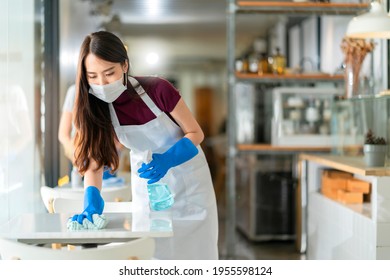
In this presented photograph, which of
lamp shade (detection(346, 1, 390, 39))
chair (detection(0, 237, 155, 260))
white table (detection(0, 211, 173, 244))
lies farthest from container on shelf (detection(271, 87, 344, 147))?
chair (detection(0, 237, 155, 260))

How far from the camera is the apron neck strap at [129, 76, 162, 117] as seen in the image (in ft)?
7.72

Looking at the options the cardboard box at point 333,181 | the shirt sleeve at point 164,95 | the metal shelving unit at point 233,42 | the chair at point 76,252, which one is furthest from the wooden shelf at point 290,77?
the chair at point 76,252

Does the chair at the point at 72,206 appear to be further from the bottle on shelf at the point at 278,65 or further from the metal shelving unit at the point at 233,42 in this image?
the bottle on shelf at the point at 278,65

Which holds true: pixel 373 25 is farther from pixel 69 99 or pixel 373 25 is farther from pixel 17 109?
pixel 17 109

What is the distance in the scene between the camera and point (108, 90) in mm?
2252

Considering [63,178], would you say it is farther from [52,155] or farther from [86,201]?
[86,201]

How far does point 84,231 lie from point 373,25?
167 cm

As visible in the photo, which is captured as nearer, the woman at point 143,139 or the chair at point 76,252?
the chair at point 76,252

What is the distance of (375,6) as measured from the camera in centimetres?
307

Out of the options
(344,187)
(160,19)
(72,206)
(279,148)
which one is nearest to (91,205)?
(72,206)

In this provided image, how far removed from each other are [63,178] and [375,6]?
1.63 metres

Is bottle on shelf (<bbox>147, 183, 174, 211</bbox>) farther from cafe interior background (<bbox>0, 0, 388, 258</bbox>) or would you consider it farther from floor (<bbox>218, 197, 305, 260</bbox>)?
floor (<bbox>218, 197, 305, 260</bbox>)

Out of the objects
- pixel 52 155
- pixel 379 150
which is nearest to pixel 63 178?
pixel 52 155

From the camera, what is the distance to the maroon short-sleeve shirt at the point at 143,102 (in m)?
2.35
